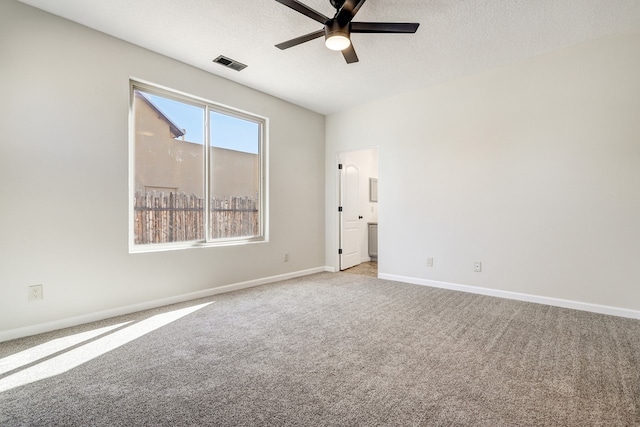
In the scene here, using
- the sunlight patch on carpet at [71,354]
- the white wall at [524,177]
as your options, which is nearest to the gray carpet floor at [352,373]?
the sunlight patch on carpet at [71,354]

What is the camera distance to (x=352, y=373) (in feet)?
6.23

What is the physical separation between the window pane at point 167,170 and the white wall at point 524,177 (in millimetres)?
2683

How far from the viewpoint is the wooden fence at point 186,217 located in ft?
10.8

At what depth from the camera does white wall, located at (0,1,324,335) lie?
8.07 feet

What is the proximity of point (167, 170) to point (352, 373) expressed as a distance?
2957 millimetres

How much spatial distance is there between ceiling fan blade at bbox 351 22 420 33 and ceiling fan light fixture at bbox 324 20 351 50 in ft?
0.31

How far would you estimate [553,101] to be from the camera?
331 cm

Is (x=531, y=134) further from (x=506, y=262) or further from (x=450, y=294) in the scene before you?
(x=450, y=294)

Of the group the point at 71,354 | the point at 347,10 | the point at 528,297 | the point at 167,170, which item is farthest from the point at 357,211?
the point at 71,354

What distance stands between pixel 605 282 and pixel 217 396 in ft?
12.3

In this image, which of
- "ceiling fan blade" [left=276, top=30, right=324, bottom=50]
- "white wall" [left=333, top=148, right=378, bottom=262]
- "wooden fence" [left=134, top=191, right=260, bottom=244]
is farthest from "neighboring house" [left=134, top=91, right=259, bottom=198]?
"white wall" [left=333, top=148, right=378, bottom=262]

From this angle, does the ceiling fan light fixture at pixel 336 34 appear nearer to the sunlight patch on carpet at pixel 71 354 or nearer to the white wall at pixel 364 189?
the sunlight patch on carpet at pixel 71 354

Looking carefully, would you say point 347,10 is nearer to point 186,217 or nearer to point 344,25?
point 344,25

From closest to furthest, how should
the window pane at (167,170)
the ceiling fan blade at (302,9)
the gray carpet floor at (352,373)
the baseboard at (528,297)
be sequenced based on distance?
1. the gray carpet floor at (352,373)
2. the ceiling fan blade at (302,9)
3. the baseboard at (528,297)
4. the window pane at (167,170)
